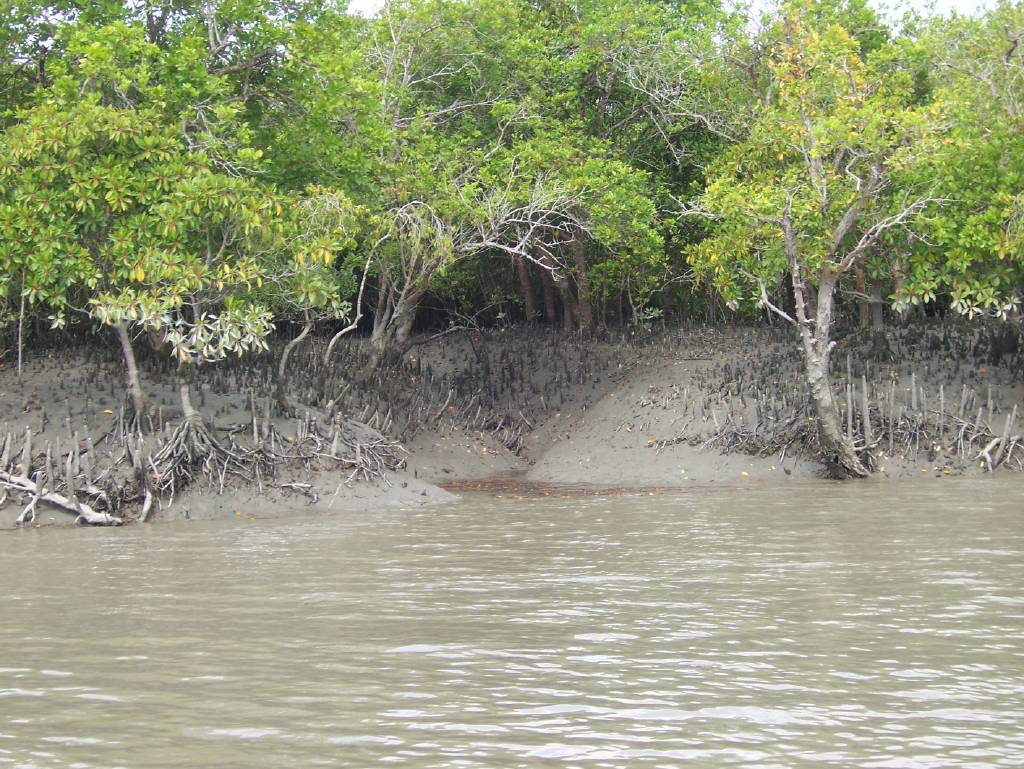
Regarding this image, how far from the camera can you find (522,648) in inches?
328

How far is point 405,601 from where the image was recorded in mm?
10188

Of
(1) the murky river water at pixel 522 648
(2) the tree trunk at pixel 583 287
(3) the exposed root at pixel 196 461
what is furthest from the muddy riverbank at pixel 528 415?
(1) the murky river water at pixel 522 648

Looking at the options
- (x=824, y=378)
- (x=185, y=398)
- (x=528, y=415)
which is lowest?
(x=528, y=415)

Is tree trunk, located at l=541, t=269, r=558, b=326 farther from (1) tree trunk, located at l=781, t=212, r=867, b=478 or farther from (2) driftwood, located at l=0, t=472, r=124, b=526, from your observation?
(2) driftwood, located at l=0, t=472, r=124, b=526

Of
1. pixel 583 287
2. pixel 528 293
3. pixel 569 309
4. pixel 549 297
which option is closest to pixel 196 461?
pixel 583 287

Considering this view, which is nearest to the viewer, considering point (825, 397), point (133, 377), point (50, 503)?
point (50, 503)

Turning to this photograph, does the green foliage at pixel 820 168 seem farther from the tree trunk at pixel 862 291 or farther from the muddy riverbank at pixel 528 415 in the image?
the muddy riverbank at pixel 528 415

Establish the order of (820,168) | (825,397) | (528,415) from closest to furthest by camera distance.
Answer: (825,397)
(820,168)
(528,415)

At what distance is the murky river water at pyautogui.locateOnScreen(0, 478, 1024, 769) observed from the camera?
621cm

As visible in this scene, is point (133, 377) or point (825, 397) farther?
point (825, 397)

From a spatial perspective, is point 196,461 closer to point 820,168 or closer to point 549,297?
point 820,168

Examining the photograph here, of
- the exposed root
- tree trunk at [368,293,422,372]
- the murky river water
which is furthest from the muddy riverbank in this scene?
the murky river water

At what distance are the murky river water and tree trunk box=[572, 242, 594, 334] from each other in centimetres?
1425

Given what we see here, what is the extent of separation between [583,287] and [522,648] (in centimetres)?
2100
